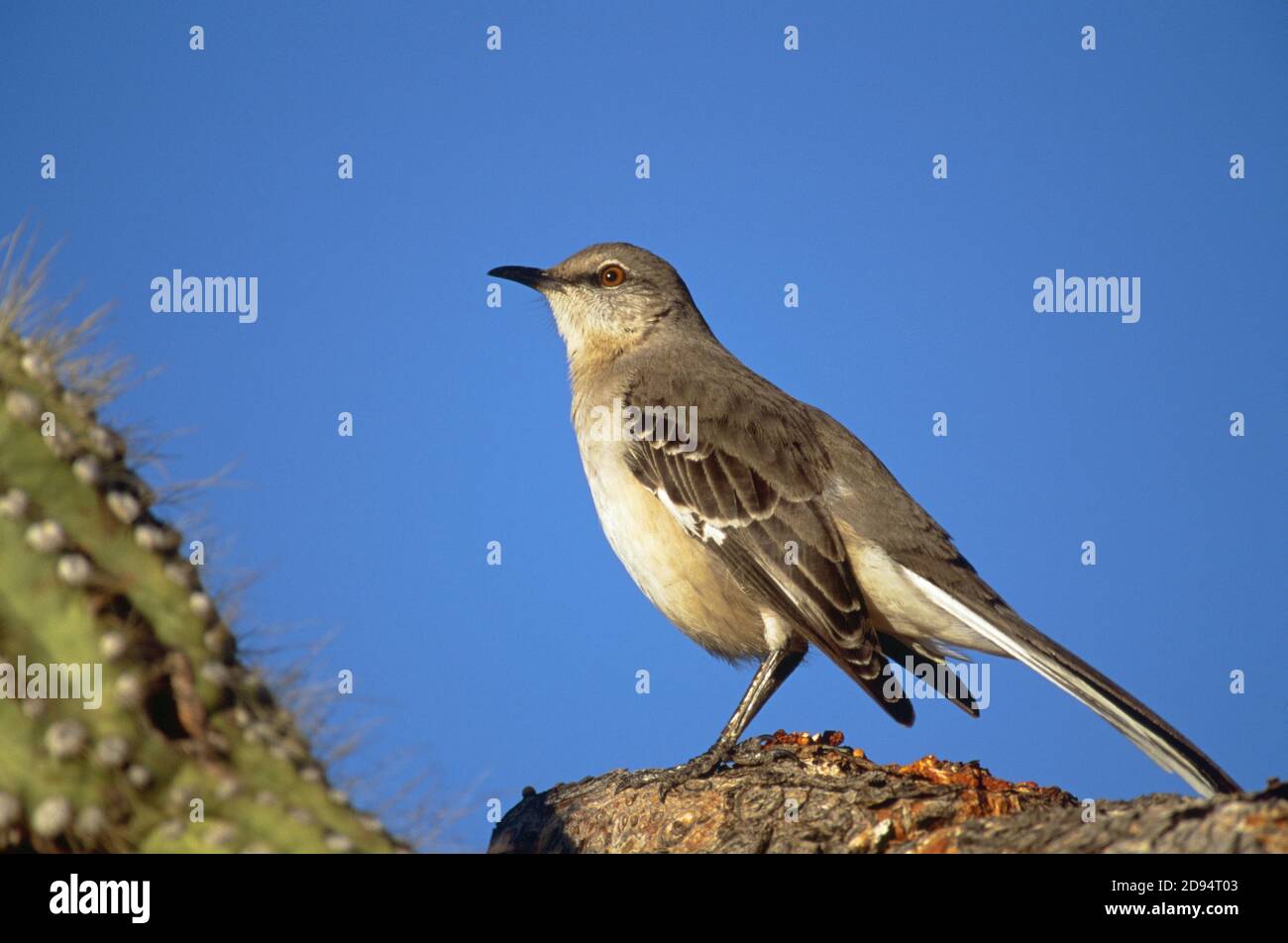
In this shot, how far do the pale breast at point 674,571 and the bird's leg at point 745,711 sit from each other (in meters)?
0.17

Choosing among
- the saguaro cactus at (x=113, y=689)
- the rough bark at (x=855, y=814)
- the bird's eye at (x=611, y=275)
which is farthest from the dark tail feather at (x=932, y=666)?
the saguaro cactus at (x=113, y=689)

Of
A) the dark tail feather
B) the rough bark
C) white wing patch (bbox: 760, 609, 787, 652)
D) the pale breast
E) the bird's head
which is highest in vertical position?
the bird's head

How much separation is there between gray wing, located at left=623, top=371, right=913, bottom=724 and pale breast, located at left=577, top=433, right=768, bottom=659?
0.09 m

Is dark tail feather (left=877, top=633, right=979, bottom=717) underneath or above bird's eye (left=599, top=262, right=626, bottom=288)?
underneath

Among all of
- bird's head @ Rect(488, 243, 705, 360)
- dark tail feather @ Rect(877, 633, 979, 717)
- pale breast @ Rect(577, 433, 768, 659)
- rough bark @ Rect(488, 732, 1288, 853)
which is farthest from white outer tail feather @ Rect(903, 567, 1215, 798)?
bird's head @ Rect(488, 243, 705, 360)

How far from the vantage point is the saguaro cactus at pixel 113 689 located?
271 centimetres

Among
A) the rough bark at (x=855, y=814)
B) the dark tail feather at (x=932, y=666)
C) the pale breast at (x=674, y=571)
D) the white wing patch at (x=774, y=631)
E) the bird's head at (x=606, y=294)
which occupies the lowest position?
the rough bark at (x=855, y=814)

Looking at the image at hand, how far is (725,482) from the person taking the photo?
672 centimetres

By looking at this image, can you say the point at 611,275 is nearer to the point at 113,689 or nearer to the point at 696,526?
the point at 696,526

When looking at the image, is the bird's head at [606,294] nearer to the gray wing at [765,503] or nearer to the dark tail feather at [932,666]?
the gray wing at [765,503]

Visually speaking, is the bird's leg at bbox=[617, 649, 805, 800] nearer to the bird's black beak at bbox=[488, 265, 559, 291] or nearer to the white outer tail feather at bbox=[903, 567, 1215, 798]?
the white outer tail feather at bbox=[903, 567, 1215, 798]

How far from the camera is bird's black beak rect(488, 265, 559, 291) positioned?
27.7ft
